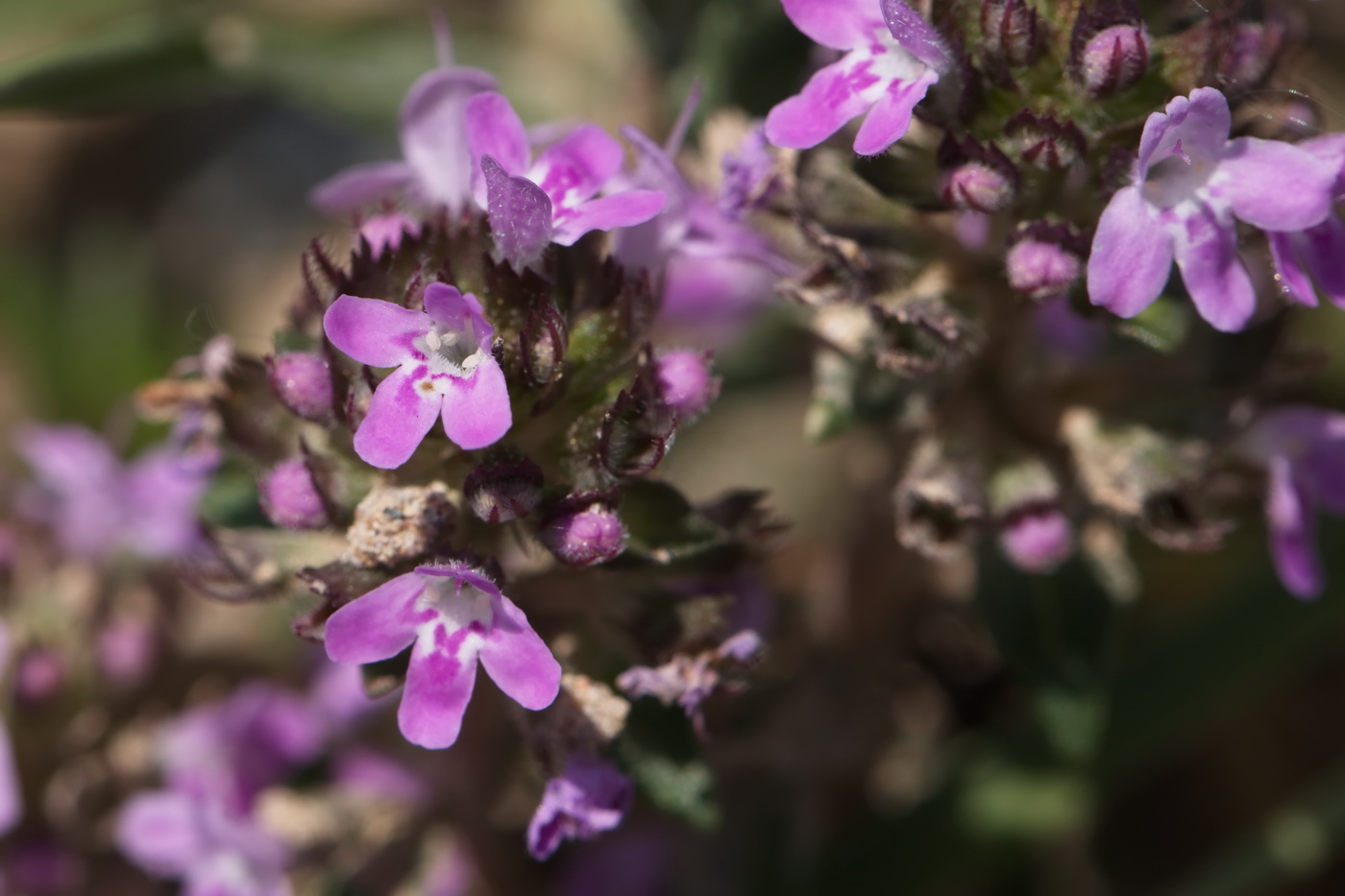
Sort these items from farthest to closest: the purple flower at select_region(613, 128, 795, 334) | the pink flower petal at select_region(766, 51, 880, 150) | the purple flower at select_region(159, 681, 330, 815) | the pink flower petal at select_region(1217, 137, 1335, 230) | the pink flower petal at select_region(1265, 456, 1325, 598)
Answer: the purple flower at select_region(159, 681, 330, 815)
the pink flower petal at select_region(1265, 456, 1325, 598)
the purple flower at select_region(613, 128, 795, 334)
the pink flower petal at select_region(766, 51, 880, 150)
the pink flower petal at select_region(1217, 137, 1335, 230)

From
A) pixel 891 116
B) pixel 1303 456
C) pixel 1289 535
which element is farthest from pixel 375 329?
pixel 1303 456

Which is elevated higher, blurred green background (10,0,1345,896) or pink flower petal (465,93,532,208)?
pink flower petal (465,93,532,208)

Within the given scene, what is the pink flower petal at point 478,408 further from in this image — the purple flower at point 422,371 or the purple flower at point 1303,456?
the purple flower at point 1303,456

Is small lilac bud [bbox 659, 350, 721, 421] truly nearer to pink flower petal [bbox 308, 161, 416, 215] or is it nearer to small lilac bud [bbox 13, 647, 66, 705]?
pink flower petal [bbox 308, 161, 416, 215]

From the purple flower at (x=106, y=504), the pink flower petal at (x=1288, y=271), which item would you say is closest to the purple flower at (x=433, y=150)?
the purple flower at (x=106, y=504)

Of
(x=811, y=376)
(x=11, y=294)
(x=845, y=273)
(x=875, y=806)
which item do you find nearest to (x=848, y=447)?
(x=811, y=376)

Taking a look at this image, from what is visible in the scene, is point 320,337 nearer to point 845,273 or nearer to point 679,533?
point 679,533

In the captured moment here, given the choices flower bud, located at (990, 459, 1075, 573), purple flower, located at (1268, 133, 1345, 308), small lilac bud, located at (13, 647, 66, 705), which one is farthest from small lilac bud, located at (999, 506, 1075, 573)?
small lilac bud, located at (13, 647, 66, 705)
